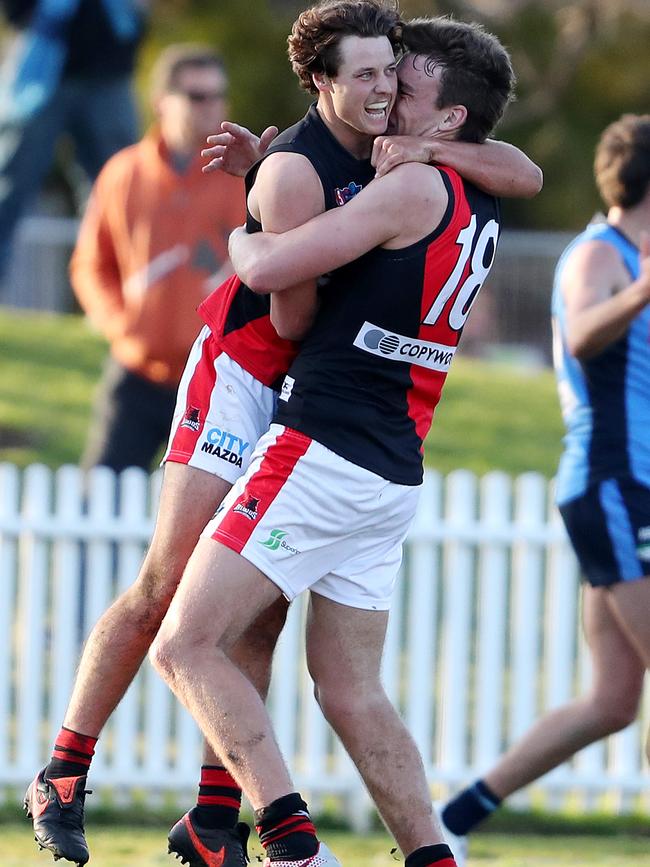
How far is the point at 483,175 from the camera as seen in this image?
12.8 feet

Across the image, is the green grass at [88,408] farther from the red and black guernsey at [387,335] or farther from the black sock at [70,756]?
the red and black guernsey at [387,335]

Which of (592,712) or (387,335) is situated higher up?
(387,335)

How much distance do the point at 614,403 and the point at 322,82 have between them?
5.60 feet

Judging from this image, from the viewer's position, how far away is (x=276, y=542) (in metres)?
3.84

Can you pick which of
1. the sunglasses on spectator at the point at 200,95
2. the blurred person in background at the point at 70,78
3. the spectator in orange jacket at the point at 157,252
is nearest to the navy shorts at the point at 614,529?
the spectator in orange jacket at the point at 157,252

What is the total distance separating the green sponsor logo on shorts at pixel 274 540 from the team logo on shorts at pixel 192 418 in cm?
41

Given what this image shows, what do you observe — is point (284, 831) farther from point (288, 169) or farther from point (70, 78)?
point (70, 78)

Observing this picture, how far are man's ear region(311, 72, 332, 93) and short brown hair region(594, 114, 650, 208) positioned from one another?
59.7 inches

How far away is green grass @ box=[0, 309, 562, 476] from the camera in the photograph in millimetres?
10469

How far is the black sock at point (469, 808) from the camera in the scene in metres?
5.49

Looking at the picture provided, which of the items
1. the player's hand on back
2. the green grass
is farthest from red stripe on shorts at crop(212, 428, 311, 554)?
the green grass

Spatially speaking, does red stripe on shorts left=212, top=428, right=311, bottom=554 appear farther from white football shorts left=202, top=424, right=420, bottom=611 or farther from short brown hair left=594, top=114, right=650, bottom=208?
short brown hair left=594, top=114, right=650, bottom=208

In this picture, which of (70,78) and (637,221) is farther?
(70,78)

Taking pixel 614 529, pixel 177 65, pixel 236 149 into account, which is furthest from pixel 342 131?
pixel 177 65
